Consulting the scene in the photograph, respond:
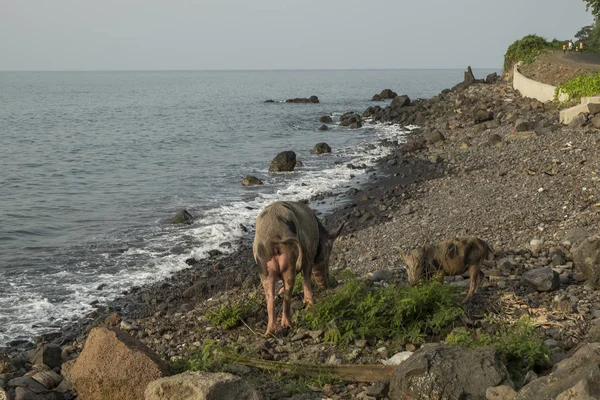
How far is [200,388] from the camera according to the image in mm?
7324

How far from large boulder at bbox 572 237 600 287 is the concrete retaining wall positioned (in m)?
24.3

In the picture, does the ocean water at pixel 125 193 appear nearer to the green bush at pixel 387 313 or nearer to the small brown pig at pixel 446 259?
the green bush at pixel 387 313

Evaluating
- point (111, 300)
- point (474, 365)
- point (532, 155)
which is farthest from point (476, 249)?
point (532, 155)

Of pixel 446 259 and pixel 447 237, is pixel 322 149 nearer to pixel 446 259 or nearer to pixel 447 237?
pixel 447 237

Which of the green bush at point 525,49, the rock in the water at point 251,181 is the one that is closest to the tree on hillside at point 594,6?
the green bush at point 525,49

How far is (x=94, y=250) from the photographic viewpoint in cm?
2089

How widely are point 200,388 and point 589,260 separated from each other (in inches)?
278

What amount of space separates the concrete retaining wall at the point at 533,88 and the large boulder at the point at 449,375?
28.9 metres

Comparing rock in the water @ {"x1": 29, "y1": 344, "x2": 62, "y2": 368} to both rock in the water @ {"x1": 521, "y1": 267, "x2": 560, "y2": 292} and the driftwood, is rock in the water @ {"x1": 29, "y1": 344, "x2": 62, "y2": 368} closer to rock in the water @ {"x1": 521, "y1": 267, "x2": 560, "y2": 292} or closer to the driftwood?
the driftwood

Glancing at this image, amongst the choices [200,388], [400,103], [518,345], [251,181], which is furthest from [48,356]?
[400,103]

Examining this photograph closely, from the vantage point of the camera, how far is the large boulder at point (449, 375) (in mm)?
7242

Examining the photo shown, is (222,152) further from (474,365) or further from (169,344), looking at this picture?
(474,365)

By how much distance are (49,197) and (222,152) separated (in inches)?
618

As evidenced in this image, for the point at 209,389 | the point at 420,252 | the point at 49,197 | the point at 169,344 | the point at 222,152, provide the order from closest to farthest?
1. the point at 209,389
2. the point at 169,344
3. the point at 420,252
4. the point at 49,197
5. the point at 222,152
